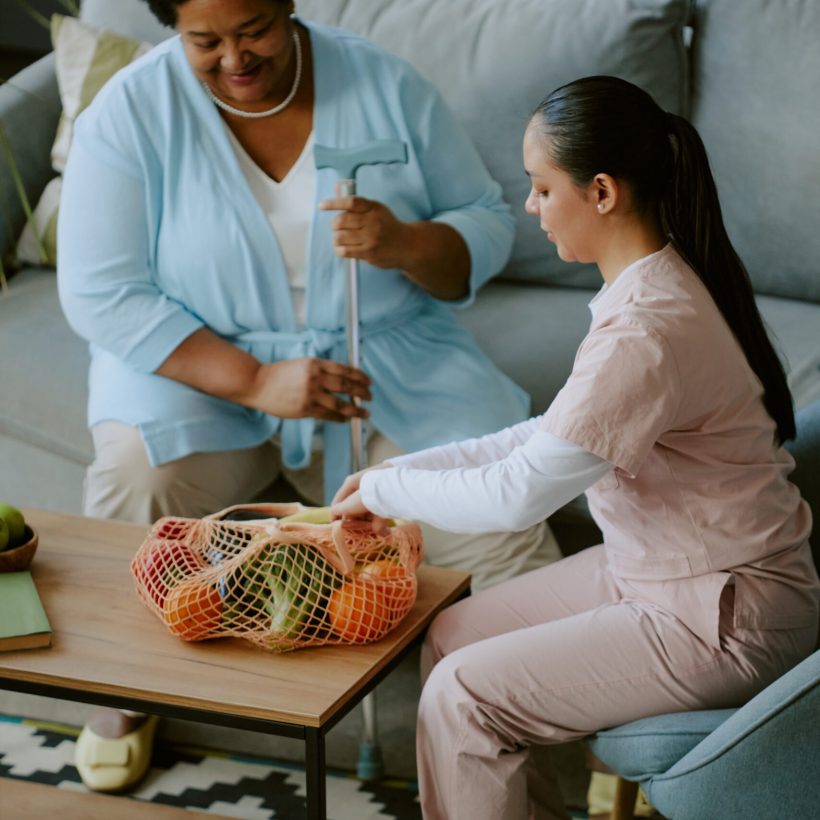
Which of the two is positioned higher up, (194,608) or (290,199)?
(290,199)

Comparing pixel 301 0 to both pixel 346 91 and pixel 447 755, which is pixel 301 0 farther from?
pixel 447 755

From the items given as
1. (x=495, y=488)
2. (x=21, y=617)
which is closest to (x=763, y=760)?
(x=495, y=488)

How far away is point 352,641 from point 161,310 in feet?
2.40

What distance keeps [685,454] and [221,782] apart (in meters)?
0.92

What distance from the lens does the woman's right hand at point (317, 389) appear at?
5.87 feet

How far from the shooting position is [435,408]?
6.28ft

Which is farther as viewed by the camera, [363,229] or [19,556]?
[363,229]

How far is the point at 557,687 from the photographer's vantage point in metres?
1.29

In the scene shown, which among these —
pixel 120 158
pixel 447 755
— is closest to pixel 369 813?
pixel 447 755

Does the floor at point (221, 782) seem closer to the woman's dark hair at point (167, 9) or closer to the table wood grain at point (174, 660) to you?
the table wood grain at point (174, 660)

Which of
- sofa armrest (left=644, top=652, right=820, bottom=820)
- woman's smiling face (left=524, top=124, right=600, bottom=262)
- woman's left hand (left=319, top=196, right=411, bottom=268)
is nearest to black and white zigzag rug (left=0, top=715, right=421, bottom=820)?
sofa armrest (left=644, top=652, right=820, bottom=820)

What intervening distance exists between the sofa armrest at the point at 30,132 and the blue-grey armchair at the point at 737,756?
69.6 inches

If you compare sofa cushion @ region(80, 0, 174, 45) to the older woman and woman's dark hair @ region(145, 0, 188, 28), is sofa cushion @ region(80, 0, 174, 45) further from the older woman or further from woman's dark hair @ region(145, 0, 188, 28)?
woman's dark hair @ region(145, 0, 188, 28)

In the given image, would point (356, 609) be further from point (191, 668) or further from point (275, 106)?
point (275, 106)
